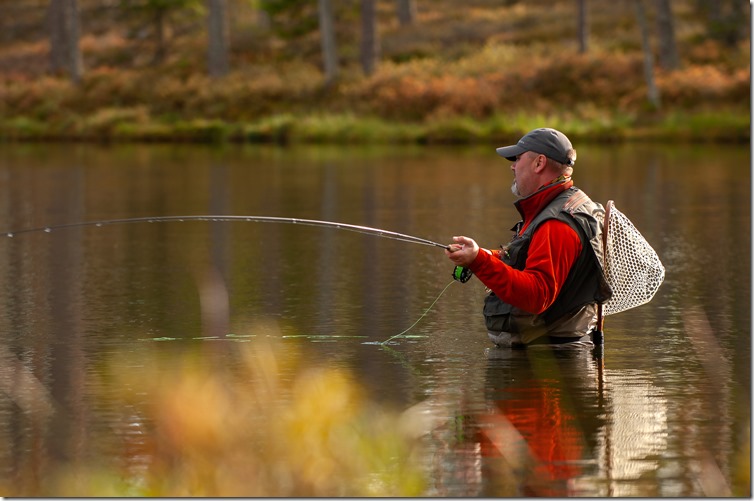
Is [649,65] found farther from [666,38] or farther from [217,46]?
[217,46]

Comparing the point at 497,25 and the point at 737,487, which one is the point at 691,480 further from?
the point at 497,25

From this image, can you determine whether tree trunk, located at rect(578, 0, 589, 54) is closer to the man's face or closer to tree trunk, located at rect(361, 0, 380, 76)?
tree trunk, located at rect(361, 0, 380, 76)

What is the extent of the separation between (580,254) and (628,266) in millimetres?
477

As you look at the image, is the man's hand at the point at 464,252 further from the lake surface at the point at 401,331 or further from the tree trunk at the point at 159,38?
the tree trunk at the point at 159,38

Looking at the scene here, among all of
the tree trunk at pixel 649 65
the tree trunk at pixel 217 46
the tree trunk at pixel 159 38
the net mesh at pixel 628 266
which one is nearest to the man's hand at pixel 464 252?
the net mesh at pixel 628 266

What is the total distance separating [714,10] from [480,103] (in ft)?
40.3

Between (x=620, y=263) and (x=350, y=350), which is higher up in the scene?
(x=620, y=263)

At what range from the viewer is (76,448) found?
6.63m

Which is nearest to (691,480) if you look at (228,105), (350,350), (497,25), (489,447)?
(489,447)

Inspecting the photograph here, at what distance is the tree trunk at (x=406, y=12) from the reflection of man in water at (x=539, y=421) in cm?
5585

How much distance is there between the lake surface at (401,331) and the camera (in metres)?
6.45

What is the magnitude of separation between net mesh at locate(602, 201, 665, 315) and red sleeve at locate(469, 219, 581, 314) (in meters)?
0.40

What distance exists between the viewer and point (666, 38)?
47188mm

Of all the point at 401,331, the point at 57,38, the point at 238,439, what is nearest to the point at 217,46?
the point at 57,38
